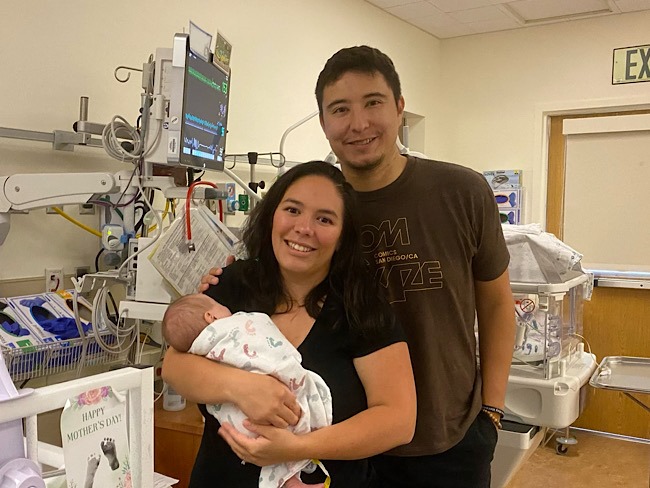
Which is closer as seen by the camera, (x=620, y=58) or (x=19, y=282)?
(x=19, y=282)

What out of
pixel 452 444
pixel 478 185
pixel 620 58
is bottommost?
pixel 452 444

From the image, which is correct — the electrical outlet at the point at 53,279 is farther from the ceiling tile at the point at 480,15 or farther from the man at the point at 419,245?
the ceiling tile at the point at 480,15

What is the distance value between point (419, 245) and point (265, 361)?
0.48m

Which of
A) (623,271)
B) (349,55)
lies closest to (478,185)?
(349,55)

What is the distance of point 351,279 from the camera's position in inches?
49.2

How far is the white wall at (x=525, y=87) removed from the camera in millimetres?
4059

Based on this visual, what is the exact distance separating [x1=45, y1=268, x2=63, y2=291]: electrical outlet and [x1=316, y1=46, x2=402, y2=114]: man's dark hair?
1288 millimetres

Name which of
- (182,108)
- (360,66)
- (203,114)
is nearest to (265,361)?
(360,66)

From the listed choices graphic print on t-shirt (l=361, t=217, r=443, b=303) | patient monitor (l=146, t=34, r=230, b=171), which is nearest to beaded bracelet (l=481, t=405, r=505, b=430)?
graphic print on t-shirt (l=361, t=217, r=443, b=303)

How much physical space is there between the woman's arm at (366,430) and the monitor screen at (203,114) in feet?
3.29

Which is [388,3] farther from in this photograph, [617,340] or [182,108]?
[617,340]

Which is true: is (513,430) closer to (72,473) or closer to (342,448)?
(342,448)

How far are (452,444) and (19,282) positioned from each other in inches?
59.3

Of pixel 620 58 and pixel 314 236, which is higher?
pixel 620 58
